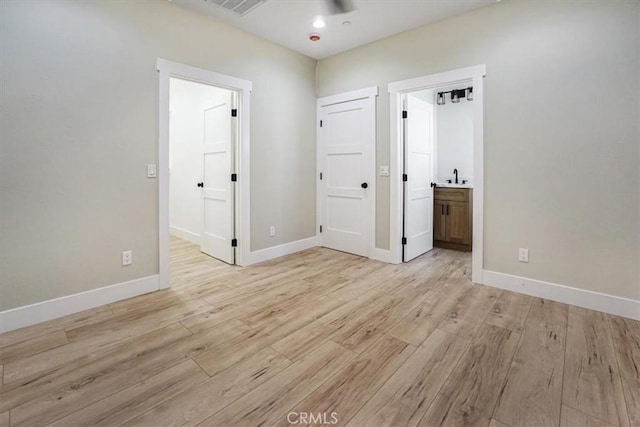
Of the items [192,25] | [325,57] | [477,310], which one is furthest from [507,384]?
[325,57]

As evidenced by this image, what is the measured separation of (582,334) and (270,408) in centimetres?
220

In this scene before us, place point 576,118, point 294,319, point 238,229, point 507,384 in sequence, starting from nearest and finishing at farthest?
point 507,384, point 294,319, point 576,118, point 238,229

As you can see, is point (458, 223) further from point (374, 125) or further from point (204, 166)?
point (204, 166)

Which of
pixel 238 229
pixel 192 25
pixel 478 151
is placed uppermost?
pixel 192 25

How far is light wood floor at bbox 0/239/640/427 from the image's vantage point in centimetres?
149

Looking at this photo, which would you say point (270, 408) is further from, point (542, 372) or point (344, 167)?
point (344, 167)

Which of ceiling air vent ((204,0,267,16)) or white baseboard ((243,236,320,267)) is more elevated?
ceiling air vent ((204,0,267,16))

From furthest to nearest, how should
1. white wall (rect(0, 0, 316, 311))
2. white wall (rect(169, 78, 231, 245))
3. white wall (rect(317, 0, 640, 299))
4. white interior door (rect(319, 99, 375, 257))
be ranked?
white wall (rect(169, 78, 231, 245)) → white interior door (rect(319, 99, 375, 257)) → white wall (rect(317, 0, 640, 299)) → white wall (rect(0, 0, 316, 311))

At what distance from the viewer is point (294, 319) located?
243cm

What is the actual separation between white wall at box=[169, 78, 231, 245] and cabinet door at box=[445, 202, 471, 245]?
3.77m

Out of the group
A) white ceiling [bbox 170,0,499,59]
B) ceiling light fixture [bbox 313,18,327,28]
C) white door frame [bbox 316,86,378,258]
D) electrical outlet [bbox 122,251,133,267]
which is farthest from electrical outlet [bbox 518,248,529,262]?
electrical outlet [bbox 122,251,133,267]

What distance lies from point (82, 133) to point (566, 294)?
14.1ft

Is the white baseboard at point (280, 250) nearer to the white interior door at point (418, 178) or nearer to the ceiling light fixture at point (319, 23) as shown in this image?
the white interior door at point (418, 178)

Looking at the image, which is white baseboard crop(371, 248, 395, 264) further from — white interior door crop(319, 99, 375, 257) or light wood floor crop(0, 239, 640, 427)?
light wood floor crop(0, 239, 640, 427)
